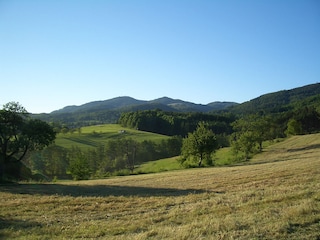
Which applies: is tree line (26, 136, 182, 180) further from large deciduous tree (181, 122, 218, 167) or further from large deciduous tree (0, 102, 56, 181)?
large deciduous tree (0, 102, 56, 181)

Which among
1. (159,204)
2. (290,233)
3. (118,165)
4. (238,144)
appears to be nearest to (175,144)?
(118,165)

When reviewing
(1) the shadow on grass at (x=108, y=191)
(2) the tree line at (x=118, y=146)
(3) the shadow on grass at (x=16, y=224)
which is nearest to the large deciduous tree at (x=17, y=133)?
(2) the tree line at (x=118, y=146)

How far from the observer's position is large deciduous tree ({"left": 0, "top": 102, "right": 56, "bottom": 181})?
34.4 meters

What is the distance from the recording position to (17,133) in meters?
35.7

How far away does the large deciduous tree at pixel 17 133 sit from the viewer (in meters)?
34.4

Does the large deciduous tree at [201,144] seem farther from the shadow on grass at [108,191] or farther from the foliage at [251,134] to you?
the shadow on grass at [108,191]

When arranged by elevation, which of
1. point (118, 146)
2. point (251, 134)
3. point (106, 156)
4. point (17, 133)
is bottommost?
point (106, 156)

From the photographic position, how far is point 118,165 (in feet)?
322

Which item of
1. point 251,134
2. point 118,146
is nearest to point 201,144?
point 251,134

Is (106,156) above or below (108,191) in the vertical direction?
above

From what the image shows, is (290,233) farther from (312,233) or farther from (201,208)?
(201,208)

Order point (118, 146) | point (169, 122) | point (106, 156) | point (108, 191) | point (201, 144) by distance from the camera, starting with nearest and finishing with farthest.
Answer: point (108, 191)
point (201, 144)
point (106, 156)
point (118, 146)
point (169, 122)

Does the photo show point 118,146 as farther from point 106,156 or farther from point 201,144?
point 201,144

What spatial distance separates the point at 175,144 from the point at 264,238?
364 feet
